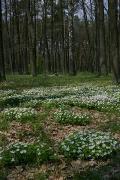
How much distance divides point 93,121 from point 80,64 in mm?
92063

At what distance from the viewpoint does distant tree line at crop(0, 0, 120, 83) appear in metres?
36.5

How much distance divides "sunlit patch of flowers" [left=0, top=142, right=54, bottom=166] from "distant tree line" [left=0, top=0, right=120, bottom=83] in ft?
61.6

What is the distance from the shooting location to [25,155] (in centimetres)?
947

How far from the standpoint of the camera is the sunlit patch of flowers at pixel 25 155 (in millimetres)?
9383

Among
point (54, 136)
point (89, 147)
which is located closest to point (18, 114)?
point (54, 136)

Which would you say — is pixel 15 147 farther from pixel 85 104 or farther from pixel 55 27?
pixel 55 27

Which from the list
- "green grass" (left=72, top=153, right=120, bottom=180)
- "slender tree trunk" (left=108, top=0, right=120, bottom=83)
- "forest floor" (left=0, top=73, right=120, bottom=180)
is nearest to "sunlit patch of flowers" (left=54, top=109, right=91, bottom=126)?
"forest floor" (left=0, top=73, right=120, bottom=180)

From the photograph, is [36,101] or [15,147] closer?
[15,147]

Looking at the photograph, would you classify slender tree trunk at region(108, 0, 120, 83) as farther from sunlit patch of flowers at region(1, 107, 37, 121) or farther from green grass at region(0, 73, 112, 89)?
sunlit patch of flowers at region(1, 107, 37, 121)

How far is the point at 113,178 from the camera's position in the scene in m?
8.16

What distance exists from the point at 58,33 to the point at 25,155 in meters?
72.3

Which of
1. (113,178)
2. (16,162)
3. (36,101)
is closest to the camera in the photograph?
(113,178)

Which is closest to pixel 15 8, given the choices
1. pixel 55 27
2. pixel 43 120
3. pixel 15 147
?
pixel 55 27

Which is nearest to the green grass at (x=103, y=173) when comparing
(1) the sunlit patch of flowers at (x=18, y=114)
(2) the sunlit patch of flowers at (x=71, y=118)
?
(2) the sunlit patch of flowers at (x=71, y=118)
